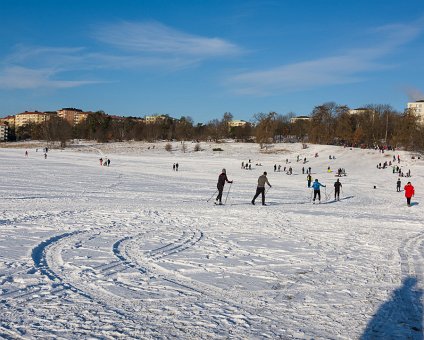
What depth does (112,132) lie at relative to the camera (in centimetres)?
13712

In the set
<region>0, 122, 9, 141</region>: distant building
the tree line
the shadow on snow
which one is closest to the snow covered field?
the shadow on snow

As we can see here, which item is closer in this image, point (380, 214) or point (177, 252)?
point (177, 252)

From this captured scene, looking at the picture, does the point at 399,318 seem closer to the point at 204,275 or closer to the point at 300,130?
the point at 204,275

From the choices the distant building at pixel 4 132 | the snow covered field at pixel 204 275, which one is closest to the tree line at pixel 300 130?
the distant building at pixel 4 132

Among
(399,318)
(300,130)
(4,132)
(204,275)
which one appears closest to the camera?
(399,318)

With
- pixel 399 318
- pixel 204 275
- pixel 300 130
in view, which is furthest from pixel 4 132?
pixel 399 318

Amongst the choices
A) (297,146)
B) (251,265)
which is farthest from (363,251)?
(297,146)

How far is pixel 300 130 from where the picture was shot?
127 meters

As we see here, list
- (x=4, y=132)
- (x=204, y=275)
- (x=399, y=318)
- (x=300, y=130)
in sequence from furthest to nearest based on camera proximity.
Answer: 1. (x=4, y=132)
2. (x=300, y=130)
3. (x=204, y=275)
4. (x=399, y=318)

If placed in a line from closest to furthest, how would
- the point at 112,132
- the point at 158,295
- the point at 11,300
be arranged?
the point at 11,300 < the point at 158,295 < the point at 112,132

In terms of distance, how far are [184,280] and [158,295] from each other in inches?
31.4

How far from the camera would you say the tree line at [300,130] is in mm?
93119

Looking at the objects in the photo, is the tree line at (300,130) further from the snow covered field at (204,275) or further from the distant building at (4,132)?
the snow covered field at (204,275)

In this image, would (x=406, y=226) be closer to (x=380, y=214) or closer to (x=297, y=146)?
(x=380, y=214)
